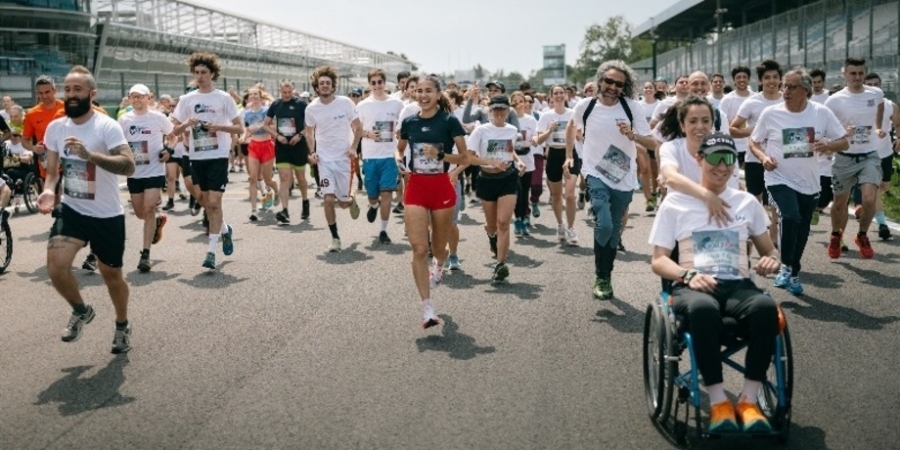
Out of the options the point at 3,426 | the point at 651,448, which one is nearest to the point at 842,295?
the point at 651,448

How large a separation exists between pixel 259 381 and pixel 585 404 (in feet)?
6.61

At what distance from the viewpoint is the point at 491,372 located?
6410mm

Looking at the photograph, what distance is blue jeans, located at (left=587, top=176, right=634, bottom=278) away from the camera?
872cm

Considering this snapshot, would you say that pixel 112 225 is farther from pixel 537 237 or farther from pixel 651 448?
pixel 537 237

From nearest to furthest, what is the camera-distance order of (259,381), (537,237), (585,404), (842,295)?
(585,404) < (259,381) < (842,295) < (537,237)

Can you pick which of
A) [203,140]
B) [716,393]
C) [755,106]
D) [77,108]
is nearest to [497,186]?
[755,106]

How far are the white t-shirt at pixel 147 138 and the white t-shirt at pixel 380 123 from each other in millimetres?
2478

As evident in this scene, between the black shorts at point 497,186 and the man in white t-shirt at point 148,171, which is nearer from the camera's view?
the black shorts at point 497,186

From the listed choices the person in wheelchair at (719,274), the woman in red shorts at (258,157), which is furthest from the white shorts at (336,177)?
the person in wheelchair at (719,274)

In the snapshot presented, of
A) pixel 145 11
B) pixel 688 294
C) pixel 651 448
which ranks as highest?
pixel 145 11

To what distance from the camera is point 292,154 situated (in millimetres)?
15094

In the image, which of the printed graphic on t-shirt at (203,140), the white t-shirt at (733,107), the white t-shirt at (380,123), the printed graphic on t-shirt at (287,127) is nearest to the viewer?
the printed graphic on t-shirt at (203,140)

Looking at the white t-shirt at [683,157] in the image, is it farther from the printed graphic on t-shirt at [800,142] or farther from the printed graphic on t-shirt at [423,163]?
the printed graphic on t-shirt at [800,142]

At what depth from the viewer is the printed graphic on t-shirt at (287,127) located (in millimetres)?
14680
